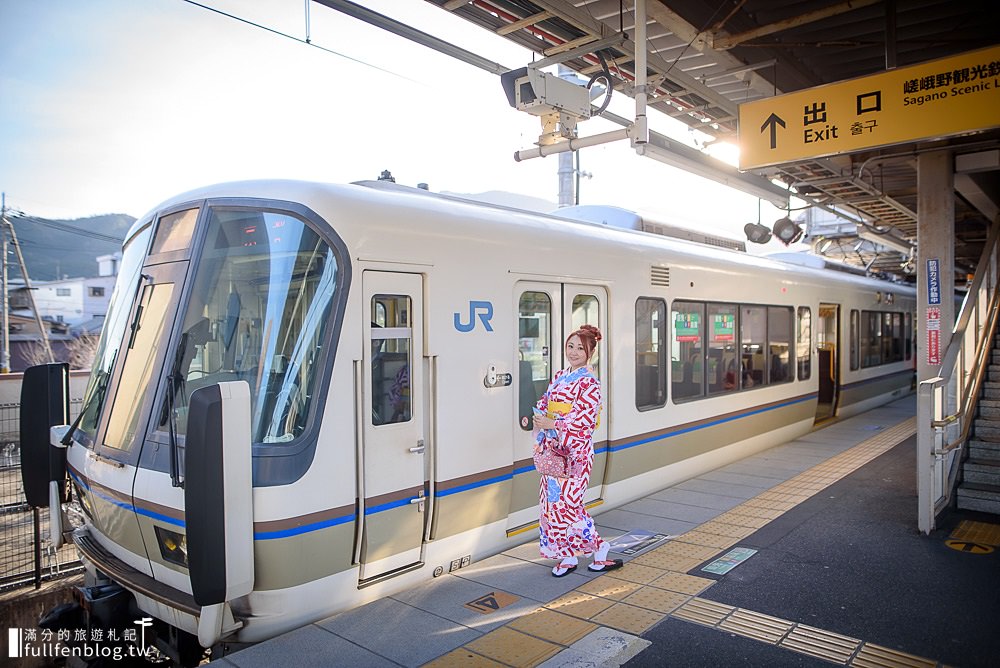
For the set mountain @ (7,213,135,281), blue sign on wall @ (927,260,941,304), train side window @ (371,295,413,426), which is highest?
mountain @ (7,213,135,281)

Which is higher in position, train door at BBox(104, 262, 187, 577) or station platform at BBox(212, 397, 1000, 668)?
train door at BBox(104, 262, 187, 577)

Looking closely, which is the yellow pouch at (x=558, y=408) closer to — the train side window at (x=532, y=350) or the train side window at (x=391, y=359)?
the train side window at (x=532, y=350)

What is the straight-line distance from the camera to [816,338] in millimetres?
10453

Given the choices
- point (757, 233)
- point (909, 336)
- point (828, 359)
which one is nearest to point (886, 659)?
point (757, 233)

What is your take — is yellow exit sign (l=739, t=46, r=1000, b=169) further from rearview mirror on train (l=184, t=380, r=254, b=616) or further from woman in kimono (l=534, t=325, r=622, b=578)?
rearview mirror on train (l=184, t=380, r=254, b=616)

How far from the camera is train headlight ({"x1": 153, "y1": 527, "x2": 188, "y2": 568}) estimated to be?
146 inches

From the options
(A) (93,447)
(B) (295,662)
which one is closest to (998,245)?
(B) (295,662)

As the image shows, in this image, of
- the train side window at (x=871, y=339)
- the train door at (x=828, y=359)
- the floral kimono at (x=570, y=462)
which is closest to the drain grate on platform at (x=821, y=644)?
the floral kimono at (x=570, y=462)

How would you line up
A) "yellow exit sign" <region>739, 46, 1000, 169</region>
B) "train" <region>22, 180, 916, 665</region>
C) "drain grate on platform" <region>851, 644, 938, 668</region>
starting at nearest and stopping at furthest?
"drain grate on platform" <region>851, 644, 938, 668</region> → "train" <region>22, 180, 916, 665</region> → "yellow exit sign" <region>739, 46, 1000, 169</region>

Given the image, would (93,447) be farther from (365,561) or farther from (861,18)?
(861,18)

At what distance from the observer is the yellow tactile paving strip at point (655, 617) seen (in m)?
3.65

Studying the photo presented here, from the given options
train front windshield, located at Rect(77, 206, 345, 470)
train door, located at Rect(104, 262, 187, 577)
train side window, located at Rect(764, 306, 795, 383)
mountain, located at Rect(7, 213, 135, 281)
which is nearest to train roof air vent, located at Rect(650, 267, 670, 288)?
train side window, located at Rect(764, 306, 795, 383)

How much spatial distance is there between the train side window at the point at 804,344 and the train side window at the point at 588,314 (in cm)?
502

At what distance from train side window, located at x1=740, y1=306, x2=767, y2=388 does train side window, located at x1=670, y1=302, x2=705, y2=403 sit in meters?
1.09
